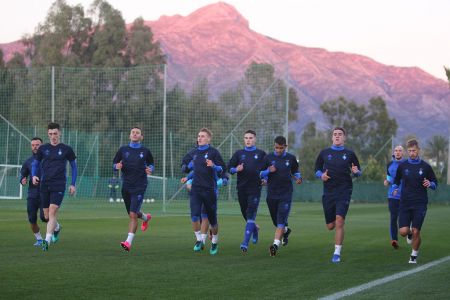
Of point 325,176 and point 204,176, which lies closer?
point 325,176

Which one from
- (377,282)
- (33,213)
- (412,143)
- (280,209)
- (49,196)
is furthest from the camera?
(33,213)

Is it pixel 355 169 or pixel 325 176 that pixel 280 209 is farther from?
pixel 355 169

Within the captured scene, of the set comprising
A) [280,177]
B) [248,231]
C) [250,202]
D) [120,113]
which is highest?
[120,113]

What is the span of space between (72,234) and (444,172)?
67.8m

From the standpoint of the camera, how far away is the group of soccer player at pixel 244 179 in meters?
15.1

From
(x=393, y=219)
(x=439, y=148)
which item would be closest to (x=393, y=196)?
(x=393, y=219)

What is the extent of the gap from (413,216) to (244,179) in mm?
3265

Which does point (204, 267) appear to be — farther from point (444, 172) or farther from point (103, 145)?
point (444, 172)

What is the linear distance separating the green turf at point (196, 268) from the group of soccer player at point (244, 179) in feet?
1.83

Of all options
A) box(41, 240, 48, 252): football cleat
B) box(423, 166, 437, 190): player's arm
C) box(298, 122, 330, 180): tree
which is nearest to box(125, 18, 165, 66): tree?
box(298, 122, 330, 180): tree

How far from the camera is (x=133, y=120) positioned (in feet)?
175

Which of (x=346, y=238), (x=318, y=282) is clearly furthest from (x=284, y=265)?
(x=346, y=238)

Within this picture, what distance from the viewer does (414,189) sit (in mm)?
15047

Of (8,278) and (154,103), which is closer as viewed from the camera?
(8,278)
